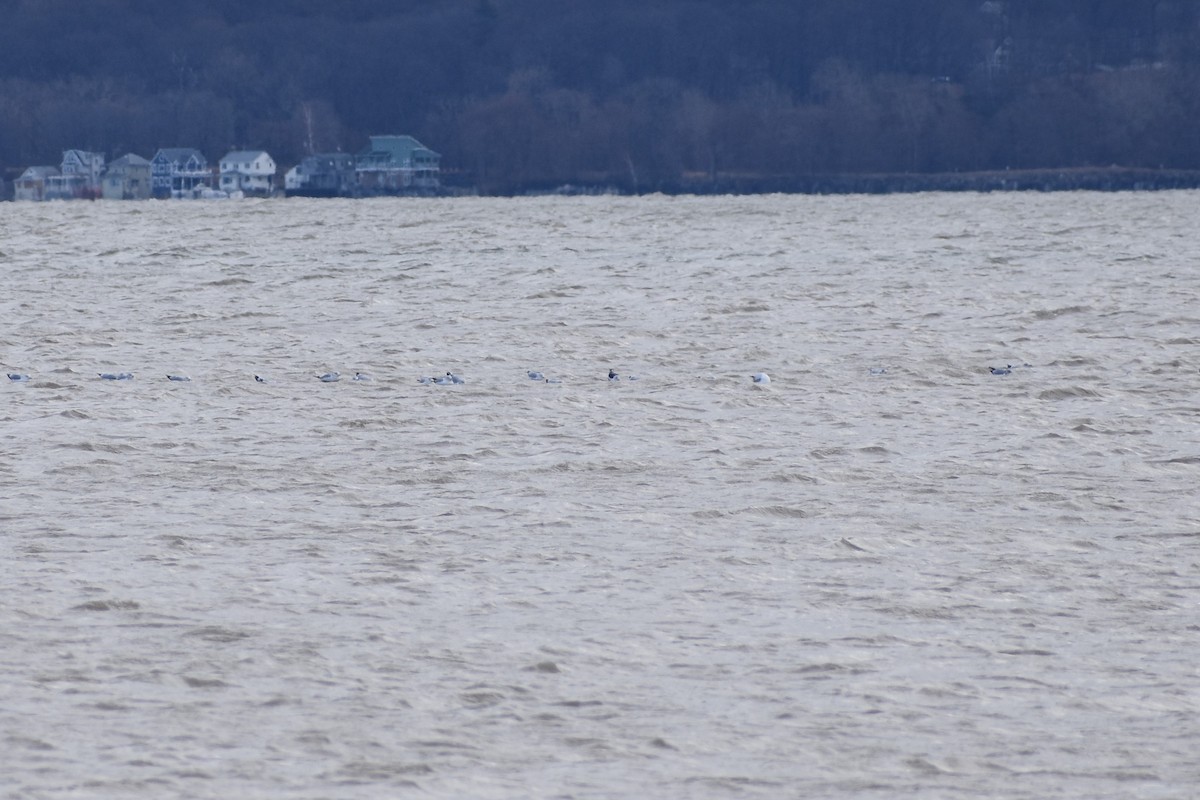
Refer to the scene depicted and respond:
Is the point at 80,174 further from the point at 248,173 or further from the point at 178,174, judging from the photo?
the point at 248,173

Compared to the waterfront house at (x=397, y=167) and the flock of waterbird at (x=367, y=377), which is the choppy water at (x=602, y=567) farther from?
the waterfront house at (x=397, y=167)

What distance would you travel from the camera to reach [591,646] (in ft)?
30.0

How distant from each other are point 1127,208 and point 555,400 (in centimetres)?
8284

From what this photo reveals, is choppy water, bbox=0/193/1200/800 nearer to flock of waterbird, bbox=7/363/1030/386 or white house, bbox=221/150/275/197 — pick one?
flock of waterbird, bbox=7/363/1030/386

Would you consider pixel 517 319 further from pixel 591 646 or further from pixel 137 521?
pixel 591 646

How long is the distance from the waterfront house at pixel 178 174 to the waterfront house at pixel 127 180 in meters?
1.11

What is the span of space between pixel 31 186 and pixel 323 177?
88.5 ft

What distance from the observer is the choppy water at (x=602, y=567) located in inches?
301

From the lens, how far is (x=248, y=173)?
7313 inches

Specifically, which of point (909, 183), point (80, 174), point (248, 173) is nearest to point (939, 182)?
point (909, 183)

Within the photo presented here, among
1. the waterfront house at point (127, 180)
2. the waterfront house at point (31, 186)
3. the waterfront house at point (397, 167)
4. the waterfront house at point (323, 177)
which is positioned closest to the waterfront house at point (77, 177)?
the waterfront house at point (127, 180)

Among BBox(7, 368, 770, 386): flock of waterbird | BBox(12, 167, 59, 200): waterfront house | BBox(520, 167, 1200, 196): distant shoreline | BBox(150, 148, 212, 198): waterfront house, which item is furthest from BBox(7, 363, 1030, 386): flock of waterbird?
BBox(150, 148, 212, 198): waterfront house

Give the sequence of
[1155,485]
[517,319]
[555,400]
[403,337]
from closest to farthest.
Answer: [1155,485] < [555,400] < [403,337] < [517,319]

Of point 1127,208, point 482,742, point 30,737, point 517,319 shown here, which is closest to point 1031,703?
point 482,742
